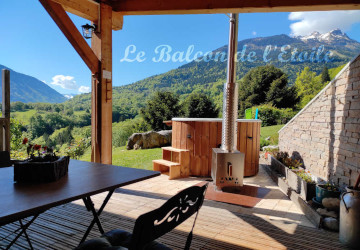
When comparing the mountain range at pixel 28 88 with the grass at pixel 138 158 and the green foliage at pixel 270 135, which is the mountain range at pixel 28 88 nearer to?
the grass at pixel 138 158

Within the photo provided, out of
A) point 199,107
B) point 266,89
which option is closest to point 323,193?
point 199,107

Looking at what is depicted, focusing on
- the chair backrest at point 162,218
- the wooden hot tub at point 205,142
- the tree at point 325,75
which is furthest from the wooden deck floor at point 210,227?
the tree at point 325,75

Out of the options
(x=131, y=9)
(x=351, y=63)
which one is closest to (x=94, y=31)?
(x=131, y=9)

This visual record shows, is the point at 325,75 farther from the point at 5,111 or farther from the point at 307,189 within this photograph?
the point at 5,111

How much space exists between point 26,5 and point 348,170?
42888mm

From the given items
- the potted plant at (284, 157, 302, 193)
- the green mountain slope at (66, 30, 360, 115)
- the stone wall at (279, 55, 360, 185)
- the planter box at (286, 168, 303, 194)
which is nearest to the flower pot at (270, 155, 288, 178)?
the potted plant at (284, 157, 302, 193)

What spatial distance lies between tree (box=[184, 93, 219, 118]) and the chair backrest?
15.4m

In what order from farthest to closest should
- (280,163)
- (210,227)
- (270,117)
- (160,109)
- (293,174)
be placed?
(160,109) → (270,117) → (280,163) → (293,174) → (210,227)

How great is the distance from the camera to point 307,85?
Result: 22453 mm

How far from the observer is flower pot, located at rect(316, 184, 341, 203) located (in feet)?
9.74

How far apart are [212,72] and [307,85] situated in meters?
8.74

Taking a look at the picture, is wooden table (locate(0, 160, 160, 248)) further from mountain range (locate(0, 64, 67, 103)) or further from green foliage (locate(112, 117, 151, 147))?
mountain range (locate(0, 64, 67, 103))

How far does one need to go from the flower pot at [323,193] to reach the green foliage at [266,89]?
1655 cm

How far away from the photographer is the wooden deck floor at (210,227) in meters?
2.32
